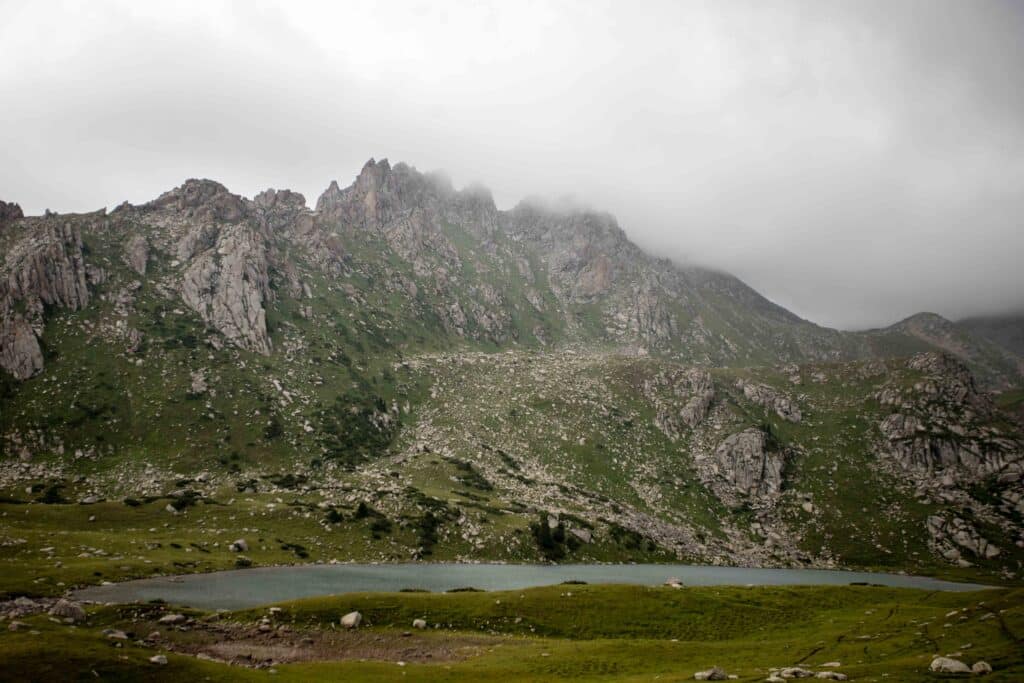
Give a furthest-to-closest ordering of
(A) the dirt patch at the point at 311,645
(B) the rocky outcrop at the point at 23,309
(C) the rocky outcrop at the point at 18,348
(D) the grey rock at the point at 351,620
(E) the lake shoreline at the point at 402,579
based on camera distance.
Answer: (B) the rocky outcrop at the point at 23,309 → (C) the rocky outcrop at the point at 18,348 → (E) the lake shoreline at the point at 402,579 → (D) the grey rock at the point at 351,620 → (A) the dirt patch at the point at 311,645

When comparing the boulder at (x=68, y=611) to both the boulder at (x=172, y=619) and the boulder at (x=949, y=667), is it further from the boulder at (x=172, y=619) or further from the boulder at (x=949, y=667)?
the boulder at (x=949, y=667)

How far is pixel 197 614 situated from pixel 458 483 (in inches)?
5383

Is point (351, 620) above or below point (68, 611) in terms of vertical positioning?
below

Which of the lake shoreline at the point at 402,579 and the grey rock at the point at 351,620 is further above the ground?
the grey rock at the point at 351,620

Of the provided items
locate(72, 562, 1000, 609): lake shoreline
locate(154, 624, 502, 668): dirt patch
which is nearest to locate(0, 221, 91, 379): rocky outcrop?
locate(72, 562, 1000, 609): lake shoreline

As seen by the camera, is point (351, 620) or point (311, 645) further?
point (351, 620)

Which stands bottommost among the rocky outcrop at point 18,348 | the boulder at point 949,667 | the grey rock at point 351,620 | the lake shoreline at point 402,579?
the lake shoreline at point 402,579

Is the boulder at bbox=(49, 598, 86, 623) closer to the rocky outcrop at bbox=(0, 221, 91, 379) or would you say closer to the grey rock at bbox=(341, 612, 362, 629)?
the grey rock at bbox=(341, 612, 362, 629)

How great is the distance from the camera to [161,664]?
31812 mm

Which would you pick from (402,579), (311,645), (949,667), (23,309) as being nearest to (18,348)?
(23,309)

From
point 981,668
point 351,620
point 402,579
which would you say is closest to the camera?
point 981,668

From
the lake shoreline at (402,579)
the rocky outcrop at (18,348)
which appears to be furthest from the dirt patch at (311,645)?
the rocky outcrop at (18,348)

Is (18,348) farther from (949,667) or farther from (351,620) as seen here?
(949,667)

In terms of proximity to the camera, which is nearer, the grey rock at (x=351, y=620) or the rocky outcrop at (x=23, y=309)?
the grey rock at (x=351, y=620)
